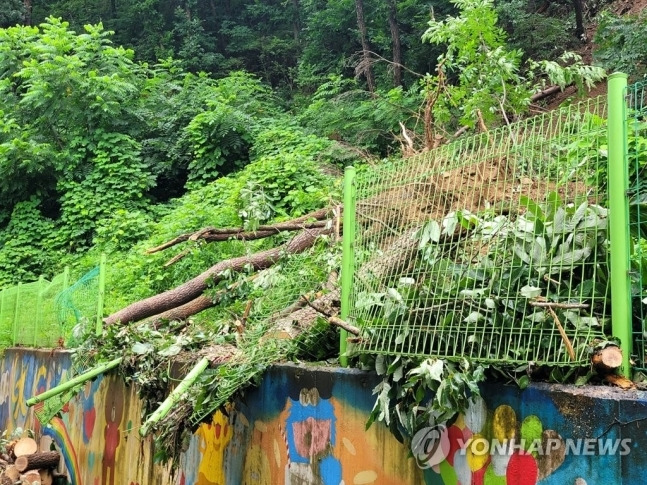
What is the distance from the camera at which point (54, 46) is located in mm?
15828

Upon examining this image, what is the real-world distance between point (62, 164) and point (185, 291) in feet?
32.5

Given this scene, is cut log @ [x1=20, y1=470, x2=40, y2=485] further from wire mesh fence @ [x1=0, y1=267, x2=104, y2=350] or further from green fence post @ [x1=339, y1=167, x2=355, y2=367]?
green fence post @ [x1=339, y1=167, x2=355, y2=367]

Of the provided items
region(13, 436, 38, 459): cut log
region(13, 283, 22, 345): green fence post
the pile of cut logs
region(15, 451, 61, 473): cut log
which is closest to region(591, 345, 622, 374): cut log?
the pile of cut logs

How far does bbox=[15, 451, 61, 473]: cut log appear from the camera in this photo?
7.98 meters

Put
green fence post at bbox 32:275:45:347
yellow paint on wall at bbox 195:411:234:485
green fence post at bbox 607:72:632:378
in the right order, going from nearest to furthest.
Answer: green fence post at bbox 607:72:632:378, yellow paint on wall at bbox 195:411:234:485, green fence post at bbox 32:275:45:347

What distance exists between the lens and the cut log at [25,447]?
329 inches

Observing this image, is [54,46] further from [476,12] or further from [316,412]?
[316,412]

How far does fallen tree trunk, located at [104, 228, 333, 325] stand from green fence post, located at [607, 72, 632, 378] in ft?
12.8

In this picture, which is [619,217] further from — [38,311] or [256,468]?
[38,311]

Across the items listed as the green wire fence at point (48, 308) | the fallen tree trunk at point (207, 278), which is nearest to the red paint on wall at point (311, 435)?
the fallen tree trunk at point (207, 278)

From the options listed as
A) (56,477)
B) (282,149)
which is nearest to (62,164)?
(282,149)

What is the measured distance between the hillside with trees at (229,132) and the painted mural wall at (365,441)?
1.42ft

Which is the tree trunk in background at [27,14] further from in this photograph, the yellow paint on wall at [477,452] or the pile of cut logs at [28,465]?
the yellow paint on wall at [477,452]

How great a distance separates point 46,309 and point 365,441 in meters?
7.81
